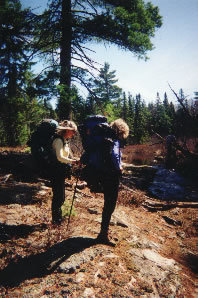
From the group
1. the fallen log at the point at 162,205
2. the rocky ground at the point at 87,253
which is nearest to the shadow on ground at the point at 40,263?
the rocky ground at the point at 87,253

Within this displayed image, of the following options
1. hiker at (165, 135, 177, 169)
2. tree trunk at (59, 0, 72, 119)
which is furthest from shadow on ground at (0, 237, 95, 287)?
hiker at (165, 135, 177, 169)

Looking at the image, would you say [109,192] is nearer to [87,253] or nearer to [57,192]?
[87,253]

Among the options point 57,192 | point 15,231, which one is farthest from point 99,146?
point 15,231

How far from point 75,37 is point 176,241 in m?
8.47

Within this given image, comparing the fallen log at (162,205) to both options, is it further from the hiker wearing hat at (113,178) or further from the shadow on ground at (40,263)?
the shadow on ground at (40,263)

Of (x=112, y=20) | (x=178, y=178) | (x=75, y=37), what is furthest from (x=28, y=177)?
(x=178, y=178)

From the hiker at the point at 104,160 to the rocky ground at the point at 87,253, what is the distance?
55 cm

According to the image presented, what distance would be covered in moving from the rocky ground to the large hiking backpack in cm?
144

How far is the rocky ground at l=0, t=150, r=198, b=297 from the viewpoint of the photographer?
2.29 m

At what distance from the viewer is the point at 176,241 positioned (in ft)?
14.2

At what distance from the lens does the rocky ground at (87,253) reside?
2287 millimetres

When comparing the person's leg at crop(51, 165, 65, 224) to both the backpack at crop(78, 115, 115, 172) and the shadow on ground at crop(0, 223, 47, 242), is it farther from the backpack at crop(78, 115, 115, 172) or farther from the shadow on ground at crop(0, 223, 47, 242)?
the backpack at crop(78, 115, 115, 172)

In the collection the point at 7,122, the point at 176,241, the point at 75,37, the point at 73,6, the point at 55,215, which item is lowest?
the point at 176,241

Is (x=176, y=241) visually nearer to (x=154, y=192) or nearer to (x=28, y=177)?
(x=154, y=192)
